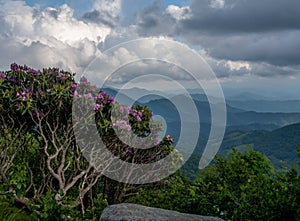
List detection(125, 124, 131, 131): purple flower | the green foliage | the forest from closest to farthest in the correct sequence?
the green foliage → the forest → detection(125, 124, 131, 131): purple flower

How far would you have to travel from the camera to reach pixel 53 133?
786 cm

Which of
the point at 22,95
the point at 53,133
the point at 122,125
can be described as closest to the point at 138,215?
the point at 122,125

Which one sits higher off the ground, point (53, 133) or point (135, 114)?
point (135, 114)

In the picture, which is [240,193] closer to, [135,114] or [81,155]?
[135,114]

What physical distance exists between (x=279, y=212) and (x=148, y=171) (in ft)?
15.0

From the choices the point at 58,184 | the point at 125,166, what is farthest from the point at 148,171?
the point at 58,184

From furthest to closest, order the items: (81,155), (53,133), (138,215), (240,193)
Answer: (81,155) → (53,133) → (240,193) → (138,215)

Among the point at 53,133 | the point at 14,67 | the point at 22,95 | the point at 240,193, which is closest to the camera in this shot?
the point at 240,193

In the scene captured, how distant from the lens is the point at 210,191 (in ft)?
20.7

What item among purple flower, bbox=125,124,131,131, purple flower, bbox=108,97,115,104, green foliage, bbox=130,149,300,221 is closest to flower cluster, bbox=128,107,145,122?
purple flower, bbox=125,124,131,131

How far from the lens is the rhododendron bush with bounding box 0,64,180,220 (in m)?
7.57

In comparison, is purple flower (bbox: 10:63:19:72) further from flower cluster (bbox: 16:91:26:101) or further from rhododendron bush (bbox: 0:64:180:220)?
flower cluster (bbox: 16:91:26:101)

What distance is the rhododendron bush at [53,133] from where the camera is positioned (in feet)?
24.8

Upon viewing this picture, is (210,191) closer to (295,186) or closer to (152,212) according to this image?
(295,186)
